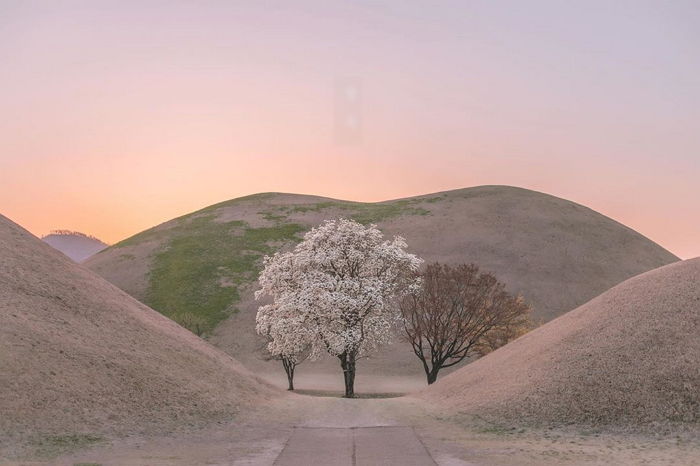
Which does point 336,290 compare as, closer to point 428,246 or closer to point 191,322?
point 191,322

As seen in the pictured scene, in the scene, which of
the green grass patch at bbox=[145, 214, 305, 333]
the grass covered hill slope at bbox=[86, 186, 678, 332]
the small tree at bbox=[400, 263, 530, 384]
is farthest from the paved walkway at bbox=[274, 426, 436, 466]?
the grass covered hill slope at bbox=[86, 186, 678, 332]

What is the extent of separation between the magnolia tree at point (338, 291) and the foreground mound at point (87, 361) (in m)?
6.07

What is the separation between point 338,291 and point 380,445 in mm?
22946

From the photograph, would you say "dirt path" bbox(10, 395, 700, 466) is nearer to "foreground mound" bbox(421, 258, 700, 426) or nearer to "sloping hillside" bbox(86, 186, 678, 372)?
"foreground mound" bbox(421, 258, 700, 426)

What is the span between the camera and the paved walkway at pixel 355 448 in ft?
69.7

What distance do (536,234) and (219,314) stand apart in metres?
62.7

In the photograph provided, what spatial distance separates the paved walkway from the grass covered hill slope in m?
62.0

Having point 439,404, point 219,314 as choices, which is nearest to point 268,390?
point 439,404

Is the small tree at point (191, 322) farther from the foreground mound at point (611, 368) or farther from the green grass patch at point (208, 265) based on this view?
the foreground mound at point (611, 368)

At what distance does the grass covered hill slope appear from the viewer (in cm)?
9994

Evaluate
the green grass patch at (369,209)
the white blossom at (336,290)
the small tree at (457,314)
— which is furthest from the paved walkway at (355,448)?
the green grass patch at (369,209)

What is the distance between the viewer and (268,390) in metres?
41.8

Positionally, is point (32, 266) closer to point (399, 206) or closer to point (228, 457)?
point (228, 457)

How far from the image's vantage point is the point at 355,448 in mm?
23422
